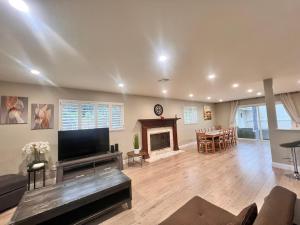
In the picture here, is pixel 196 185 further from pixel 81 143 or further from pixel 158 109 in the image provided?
pixel 158 109

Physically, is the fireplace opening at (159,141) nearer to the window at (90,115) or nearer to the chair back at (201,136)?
the chair back at (201,136)

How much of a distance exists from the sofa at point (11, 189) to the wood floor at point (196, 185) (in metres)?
0.15

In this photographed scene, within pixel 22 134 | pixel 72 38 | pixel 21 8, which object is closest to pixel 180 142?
pixel 22 134

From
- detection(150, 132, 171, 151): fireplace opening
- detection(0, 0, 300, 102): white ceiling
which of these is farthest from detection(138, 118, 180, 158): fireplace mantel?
detection(0, 0, 300, 102): white ceiling

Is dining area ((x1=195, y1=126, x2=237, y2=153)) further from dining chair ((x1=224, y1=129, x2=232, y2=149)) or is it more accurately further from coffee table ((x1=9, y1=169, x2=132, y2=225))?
coffee table ((x1=9, y1=169, x2=132, y2=225))

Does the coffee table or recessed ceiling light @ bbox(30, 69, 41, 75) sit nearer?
the coffee table

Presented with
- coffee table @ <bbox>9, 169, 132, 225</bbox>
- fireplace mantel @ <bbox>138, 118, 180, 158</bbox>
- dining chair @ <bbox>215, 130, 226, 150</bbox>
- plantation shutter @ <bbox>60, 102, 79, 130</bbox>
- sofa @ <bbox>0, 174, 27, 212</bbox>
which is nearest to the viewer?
coffee table @ <bbox>9, 169, 132, 225</bbox>

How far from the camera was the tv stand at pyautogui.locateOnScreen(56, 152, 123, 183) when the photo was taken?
11.2 feet

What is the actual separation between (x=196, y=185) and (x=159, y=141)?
3277 millimetres

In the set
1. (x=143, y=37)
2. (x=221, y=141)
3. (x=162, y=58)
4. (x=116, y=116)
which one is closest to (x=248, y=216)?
(x=143, y=37)

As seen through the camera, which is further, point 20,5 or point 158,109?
point 158,109

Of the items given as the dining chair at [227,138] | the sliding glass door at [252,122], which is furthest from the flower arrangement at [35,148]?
the sliding glass door at [252,122]

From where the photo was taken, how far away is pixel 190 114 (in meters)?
8.14

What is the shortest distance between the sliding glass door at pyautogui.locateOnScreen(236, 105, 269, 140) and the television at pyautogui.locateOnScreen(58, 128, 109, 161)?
8.23 m
